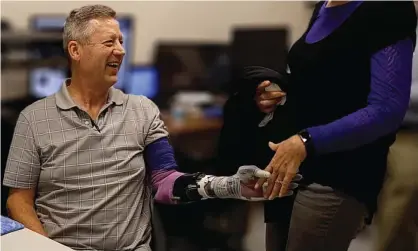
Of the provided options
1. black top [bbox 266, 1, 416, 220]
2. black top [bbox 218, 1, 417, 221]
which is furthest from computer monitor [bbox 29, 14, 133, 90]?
black top [bbox 266, 1, 416, 220]

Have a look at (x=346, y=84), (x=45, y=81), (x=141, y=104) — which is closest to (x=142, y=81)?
(x=141, y=104)

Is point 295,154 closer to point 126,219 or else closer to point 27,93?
point 126,219

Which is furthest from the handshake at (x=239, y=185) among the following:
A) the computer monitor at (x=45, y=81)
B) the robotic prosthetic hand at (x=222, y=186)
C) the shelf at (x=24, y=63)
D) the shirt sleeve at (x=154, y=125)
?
the shelf at (x=24, y=63)

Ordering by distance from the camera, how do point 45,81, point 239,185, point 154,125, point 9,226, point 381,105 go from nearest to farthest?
point 381,105 → point 239,185 → point 9,226 → point 154,125 → point 45,81

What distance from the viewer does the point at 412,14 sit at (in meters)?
1.30

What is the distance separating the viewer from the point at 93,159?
178 centimetres

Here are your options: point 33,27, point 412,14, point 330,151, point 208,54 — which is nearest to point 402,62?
point 412,14

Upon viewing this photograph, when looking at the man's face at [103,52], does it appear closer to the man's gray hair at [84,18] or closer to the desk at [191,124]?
the man's gray hair at [84,18]

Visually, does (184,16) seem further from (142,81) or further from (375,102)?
(375,102)

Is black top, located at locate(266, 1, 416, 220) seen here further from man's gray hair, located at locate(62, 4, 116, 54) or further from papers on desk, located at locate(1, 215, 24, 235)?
papers on desk, located at locate(1, 215, 24, 235)

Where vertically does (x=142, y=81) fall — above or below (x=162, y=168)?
above

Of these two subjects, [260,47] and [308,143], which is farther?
[260,47]

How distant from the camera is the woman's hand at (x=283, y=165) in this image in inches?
56.0

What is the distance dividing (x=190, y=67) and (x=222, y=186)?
399 millimetres
